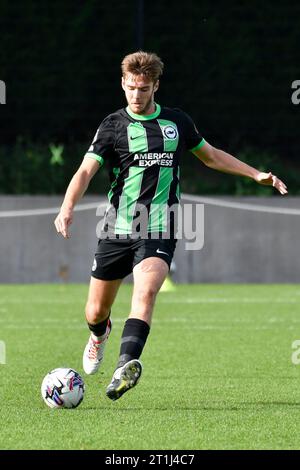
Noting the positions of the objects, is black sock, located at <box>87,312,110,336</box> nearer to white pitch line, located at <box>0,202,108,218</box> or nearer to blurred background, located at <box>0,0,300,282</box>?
white pitch line, located at <box>0,202,108,218</box>

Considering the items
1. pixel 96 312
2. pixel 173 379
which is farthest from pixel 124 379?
pixel 173 379

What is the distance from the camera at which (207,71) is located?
19.9 m

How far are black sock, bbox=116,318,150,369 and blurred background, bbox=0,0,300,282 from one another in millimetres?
12023

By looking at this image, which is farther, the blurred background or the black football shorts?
the blurred background

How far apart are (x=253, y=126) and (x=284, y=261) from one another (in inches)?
103

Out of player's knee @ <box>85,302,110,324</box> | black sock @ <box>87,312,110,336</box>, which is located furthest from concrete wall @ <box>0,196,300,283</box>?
player's knee @ <box>85,302,110,324</box>

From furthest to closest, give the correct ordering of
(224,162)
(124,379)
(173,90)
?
(173,90) → (224,162) → (124,379)

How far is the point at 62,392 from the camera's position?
22.7ft

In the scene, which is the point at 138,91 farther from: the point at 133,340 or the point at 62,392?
the point at 62,392

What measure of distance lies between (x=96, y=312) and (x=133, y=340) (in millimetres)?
1079

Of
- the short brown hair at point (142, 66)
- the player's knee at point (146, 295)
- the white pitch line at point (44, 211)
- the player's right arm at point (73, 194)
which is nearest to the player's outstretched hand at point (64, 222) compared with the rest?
the player's right arm at point (73, 194)

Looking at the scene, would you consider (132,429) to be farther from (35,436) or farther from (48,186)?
(48,186)

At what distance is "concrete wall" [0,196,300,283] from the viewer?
1870cm

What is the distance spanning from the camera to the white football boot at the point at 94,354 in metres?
8.25
